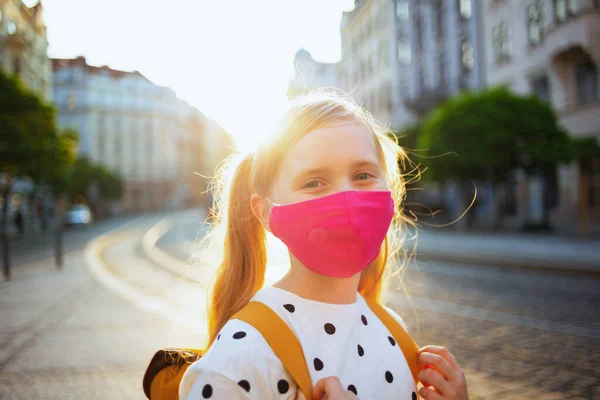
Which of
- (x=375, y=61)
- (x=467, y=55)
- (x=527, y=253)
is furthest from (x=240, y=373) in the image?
(x=375, y=61)

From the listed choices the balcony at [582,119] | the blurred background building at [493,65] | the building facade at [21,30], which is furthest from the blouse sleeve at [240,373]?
the balcony at [582,119]

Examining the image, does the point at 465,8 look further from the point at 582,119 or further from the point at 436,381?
the point at 436,381

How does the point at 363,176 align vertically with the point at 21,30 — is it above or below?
below

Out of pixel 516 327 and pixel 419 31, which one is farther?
pixel 419 31

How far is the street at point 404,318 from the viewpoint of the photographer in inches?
143

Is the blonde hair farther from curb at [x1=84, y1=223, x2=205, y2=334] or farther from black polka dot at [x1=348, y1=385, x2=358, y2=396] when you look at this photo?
curb at [x1=84, y1=223, x2=205, y2=334]

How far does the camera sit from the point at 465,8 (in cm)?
3148

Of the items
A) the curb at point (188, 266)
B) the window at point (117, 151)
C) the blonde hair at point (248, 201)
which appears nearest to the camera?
the blonde hair at point (248, 201)

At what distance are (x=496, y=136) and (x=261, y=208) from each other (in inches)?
775

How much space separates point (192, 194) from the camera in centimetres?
10350

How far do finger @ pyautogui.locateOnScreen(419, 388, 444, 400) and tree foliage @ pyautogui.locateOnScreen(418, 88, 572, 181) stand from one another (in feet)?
62.5

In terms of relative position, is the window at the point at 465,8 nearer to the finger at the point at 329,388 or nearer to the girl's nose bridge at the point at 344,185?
the girl's nose bridge at the point at 344,185

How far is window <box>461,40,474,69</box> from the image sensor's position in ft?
107

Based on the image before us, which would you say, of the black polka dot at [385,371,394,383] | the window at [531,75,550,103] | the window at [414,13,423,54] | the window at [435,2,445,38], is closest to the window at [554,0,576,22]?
the window at [531,75,550,103]
